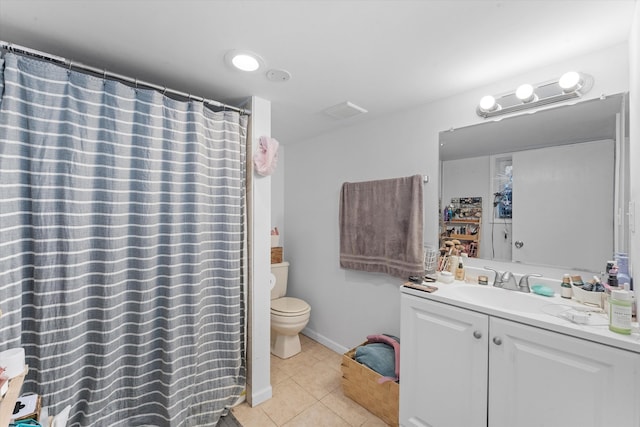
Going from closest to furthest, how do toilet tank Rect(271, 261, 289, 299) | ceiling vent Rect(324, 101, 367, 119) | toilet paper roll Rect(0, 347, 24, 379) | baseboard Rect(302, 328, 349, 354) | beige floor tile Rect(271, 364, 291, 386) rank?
toilet paper roll Rect(0, 347, 24, 379), ceiling vent Rect(324, 101, 367, 119), beige floor tile Rect(271, 364, 291, 386), baseboard Rect(302, 328, 349, 354), toilet tank Rect(271, 261, 289, 299)

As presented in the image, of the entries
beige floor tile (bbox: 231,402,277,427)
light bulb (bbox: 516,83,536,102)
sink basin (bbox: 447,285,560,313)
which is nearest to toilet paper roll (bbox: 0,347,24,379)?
beige floor tile (bbox: 231,402,277,427)

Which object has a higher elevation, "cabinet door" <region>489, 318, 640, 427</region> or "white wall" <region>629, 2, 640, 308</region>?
"white wall" <region>629, 2, 640, 308</region>

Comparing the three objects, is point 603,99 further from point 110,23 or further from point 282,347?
point 282,347

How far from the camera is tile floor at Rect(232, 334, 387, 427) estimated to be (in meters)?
1.72

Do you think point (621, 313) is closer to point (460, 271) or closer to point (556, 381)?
point (556, 381)

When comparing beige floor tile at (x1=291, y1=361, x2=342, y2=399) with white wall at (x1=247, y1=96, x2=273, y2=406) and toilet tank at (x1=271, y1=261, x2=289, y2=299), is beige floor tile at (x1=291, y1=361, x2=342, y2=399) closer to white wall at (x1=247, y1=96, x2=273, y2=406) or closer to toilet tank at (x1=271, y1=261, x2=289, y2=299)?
white wall at (x1=247, y1=96, x2=273, y2=406)

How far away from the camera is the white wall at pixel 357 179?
1.62 metres

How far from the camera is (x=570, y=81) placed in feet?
4.45

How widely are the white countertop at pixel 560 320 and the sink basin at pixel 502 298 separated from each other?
12mm

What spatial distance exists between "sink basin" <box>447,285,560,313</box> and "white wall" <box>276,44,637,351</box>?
1.40 feet

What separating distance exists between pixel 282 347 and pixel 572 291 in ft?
7.01

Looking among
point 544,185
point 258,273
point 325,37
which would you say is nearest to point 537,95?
point 544,185

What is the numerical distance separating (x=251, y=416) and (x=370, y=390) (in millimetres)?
803

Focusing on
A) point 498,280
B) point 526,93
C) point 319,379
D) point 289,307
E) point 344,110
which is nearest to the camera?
point 526,93
